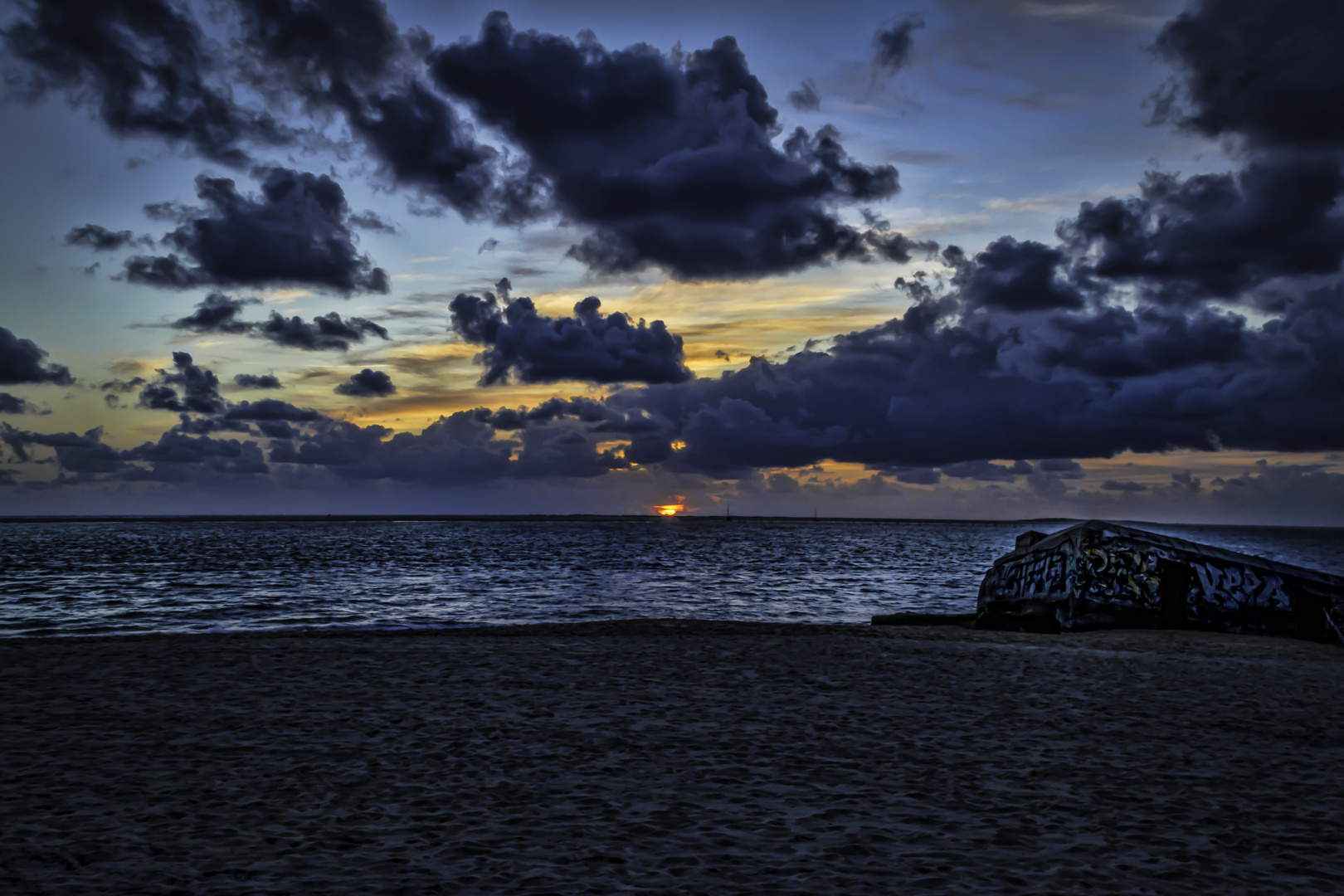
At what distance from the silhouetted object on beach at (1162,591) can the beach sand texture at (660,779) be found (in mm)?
10124

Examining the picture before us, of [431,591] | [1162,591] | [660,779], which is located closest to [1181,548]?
[1162,591]

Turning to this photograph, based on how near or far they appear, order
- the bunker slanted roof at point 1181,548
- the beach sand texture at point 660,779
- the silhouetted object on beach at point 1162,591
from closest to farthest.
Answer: the beach sand texture at point 660,779 → the silhouetted object on beach at point 1162,591 → the bunker slanted roof at point 1181,548

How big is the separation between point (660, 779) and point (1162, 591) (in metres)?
19.9

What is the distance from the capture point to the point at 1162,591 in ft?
68.7

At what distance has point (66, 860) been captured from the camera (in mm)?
4242

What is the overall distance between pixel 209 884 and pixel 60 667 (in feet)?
31.3

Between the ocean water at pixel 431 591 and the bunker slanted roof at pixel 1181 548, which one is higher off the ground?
the bunker slanted roof at pixel 1181 548

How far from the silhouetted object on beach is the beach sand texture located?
10.1 metres

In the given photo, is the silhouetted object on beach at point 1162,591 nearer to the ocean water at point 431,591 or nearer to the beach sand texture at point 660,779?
the ocean water at point 431,591

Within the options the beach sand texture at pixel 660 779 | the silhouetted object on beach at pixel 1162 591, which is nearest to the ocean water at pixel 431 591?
the silhouetted object on beach at pixel 1162 591

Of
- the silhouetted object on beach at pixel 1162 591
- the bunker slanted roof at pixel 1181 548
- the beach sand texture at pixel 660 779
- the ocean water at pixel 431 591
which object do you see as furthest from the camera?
the ocean water at pixel 431 591

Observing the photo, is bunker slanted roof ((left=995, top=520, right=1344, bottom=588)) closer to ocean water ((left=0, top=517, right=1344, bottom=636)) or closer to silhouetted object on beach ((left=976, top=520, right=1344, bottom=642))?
silhouetted object on beach ((left=976, top=520, right=1344, bottom=642))

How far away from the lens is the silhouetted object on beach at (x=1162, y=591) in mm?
20172

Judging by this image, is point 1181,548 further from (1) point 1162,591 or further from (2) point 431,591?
(2) point 431,591
